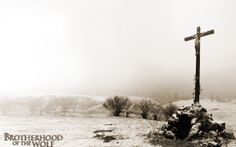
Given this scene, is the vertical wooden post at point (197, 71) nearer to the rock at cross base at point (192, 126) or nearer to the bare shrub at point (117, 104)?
the rock at cross base at point (192, 126)

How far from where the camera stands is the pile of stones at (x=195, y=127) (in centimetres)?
1942

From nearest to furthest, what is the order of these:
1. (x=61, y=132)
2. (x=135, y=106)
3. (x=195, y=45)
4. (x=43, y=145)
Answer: (x=43, y=145) → (x=195, y=45) → (x=61, y=132) → (x=135, y=106)

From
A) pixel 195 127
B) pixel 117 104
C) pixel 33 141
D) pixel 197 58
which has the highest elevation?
pixel 197 58

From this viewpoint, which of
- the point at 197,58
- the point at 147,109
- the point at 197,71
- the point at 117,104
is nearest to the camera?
the point at 197,71

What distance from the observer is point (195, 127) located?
19906 mm

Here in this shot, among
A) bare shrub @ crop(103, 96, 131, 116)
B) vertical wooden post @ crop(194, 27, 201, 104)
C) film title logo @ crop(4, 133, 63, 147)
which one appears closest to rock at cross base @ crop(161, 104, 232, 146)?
vertical wooden post @ crop(194, 27, 201, 104)

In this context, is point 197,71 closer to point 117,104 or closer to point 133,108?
point 117,104

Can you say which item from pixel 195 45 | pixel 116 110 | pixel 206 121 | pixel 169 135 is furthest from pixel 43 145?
pixel 116 110

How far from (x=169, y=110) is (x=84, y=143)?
97.7ft

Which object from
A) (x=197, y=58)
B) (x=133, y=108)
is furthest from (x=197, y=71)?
(x=133, y=108)

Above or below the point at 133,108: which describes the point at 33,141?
below

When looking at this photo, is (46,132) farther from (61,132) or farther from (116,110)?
(116,110)

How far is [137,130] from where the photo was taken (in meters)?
24.5

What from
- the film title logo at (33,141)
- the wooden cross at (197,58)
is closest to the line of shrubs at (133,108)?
the film title logo at (33,141)
